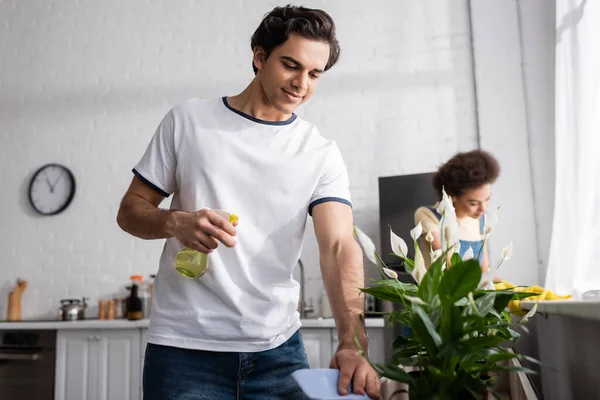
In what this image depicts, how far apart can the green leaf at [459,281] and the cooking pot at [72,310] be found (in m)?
3.79

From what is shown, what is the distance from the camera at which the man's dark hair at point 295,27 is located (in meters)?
1.46

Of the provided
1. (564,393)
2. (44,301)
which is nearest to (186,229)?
(564,393)

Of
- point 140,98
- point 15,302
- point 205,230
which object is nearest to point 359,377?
point 205,230

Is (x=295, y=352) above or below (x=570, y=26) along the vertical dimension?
below

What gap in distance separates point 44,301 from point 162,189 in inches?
135

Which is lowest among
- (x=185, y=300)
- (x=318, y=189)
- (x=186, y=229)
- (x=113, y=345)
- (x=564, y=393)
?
(x=113, y=345)

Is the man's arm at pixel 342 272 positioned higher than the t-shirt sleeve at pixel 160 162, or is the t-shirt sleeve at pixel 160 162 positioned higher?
the t-shirt sleeve at pixel 160 162

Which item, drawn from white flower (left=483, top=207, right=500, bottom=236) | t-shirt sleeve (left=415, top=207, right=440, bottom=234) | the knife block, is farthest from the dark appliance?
white flower (left=483, top=207, right=500, bottom=236)

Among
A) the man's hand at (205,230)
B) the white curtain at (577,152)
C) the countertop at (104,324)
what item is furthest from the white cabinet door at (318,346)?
the man's hand at (205,230)

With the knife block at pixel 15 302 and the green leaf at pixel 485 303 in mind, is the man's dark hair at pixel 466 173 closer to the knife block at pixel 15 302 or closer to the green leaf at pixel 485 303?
the green leaf at pixel 485 303

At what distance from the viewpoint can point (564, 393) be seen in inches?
50.1

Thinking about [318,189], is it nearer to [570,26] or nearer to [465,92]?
[570,26]

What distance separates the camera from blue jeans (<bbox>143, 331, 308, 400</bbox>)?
1.27 meters

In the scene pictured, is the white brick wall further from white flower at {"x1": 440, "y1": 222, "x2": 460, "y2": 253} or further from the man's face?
white flower at {"x1": 440, "y1": 222, "x2": 460, "y2": 253}
